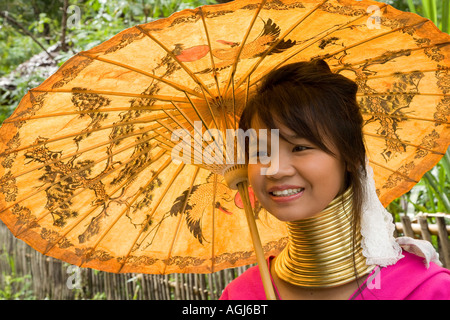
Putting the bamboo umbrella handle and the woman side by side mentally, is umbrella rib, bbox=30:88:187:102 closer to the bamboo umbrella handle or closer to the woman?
the woman

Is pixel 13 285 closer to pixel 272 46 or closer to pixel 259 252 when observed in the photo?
pixel 259 252

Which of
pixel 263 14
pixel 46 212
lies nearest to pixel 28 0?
pixel 46 212

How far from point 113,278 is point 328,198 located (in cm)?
548

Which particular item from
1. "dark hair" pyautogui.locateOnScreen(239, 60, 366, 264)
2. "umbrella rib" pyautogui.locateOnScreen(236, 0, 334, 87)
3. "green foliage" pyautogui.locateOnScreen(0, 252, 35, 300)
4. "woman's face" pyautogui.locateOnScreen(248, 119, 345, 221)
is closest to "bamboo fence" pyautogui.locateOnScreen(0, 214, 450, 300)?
"green foliage" pyautogui.locateOnScreen(0, 252, 35, 300)

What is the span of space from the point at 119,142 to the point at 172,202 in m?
0.39

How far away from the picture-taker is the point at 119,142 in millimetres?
2049

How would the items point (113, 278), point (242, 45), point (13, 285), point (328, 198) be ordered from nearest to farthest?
point (242, 45) → point (328, 198) → point (113, 278) → point (13, 285)

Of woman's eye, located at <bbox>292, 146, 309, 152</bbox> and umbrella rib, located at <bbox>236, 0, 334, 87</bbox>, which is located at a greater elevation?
umbrella rib, located at <bbox>236, 0, 334, 87</bbox>

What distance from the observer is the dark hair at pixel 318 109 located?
1718 millimetres

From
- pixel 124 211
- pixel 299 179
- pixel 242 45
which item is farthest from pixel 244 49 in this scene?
pixel 124 211

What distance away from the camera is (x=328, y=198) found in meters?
1.76

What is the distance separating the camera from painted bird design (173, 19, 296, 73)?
64.2 inches

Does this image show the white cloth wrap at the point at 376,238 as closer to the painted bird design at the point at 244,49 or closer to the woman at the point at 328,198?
the woman at the point at 328,198

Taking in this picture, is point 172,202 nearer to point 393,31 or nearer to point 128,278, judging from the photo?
point 393,31
